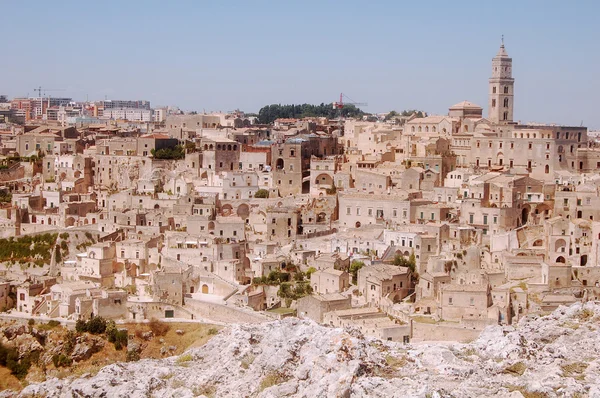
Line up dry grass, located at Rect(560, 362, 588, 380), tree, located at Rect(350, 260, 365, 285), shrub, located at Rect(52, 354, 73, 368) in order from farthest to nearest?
tree, located at Rect(350, 260, 365, 285)
shrub, located at Rect(52, 354, 73, 368)
dry grass, located at Rect(560, 362, 588, 380)

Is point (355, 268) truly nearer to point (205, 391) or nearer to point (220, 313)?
point (220, 313)

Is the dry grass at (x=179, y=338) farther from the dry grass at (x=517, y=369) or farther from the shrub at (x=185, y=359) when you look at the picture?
the dry grass at (x=517, y=369)

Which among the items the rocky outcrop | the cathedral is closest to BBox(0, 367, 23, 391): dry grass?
the rocky outcrop

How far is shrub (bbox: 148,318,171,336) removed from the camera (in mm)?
33406

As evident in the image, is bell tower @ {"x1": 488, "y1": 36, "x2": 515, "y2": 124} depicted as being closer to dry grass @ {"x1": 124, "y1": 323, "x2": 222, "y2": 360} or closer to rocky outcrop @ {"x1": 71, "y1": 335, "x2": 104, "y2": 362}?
dry grass @ {"x1": 124, "y1": 323, "x2": 222, "y2": 360}

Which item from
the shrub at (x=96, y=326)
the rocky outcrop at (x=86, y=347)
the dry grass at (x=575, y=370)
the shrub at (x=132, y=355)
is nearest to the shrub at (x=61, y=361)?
the rocky outcrop at (x=86, y=347)

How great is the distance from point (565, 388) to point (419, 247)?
18966mm

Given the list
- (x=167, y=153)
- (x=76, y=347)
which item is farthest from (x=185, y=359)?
(x=167, y=153)

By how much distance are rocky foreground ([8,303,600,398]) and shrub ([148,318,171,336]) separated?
12.9 m

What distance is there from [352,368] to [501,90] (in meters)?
41.2

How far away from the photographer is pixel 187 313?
3412 centimetres

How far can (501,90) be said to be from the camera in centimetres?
5494

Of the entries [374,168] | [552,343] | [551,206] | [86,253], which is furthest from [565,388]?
[374,168]

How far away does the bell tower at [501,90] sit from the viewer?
54947 mm
